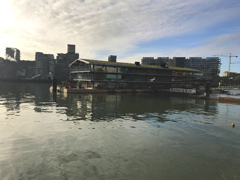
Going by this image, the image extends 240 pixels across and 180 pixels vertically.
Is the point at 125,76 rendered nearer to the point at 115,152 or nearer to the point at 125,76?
the point at 125,76

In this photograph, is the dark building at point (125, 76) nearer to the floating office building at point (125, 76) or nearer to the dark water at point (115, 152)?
the floating office building at point (125, 76)

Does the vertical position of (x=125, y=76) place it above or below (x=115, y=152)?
above

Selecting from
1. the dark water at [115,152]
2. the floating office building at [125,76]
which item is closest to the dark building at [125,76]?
the floating office building at [125,76]

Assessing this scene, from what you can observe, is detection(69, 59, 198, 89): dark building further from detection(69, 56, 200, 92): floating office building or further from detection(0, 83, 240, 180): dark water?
detection(0, 83, 240, 180): dark water

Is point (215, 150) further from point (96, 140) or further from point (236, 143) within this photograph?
point (96, 140)

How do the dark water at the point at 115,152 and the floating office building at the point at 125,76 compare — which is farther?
the floating office building at the point at 125,76

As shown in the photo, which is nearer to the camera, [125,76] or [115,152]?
[115,152]

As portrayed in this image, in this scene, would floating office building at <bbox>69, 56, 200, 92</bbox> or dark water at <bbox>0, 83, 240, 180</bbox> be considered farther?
floating office building at <bbox>69, 56, 200, 92</bbox>

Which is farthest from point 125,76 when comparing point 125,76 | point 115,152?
point 115,152

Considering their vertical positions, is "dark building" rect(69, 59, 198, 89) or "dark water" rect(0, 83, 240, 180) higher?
"dark building" rect(69, 59, 198, 89)

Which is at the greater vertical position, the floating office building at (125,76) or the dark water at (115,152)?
the floating office building at (125,76)

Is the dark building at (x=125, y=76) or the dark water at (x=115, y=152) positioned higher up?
the dark building at (x=125, y=76)

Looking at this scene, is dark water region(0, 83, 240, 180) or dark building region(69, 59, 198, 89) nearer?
dark water region(0, 83, 240, 180)

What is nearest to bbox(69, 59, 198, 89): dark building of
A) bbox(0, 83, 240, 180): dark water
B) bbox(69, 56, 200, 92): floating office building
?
bbox(69, 56, 200, 92): floating office building
